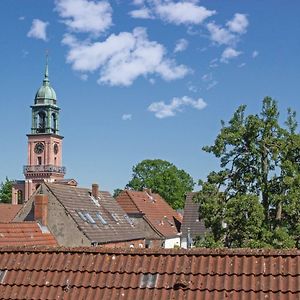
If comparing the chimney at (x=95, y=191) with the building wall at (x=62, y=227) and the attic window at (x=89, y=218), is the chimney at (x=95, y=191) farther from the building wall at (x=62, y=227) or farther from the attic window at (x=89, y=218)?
the building wall at (x=62, y=227)

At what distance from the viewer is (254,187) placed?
22.6 meters

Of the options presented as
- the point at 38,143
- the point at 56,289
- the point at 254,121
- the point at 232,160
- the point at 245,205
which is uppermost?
the point at 38,143

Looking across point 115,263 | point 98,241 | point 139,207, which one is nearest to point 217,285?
point 115,263

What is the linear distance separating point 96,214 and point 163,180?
4656 centimetres

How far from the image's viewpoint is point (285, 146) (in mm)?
22234

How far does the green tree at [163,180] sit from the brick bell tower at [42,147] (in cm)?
1966

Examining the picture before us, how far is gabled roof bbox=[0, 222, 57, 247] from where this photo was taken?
2233 centimetres

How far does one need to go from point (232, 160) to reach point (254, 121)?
193 centimetres

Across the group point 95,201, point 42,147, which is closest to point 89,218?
point 95,201

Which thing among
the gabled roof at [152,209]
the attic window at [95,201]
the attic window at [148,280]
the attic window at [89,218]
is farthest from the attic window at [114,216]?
the attic window at [148,280]

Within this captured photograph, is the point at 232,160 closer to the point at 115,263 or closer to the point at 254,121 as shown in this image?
the point at 254,121

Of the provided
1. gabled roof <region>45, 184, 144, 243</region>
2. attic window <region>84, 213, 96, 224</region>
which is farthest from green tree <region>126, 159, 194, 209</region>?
attic window <region>84, 213, 96, 224</region>

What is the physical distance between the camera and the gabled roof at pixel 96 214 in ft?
109

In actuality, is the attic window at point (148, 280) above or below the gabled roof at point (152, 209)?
below
